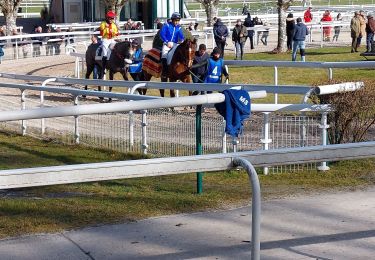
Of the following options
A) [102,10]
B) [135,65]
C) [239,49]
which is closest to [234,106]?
[135,65]

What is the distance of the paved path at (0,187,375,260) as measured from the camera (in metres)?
6.96

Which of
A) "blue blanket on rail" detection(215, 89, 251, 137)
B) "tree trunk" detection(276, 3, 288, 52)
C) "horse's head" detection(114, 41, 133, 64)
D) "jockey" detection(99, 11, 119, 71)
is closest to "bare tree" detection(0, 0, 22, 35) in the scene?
"tree trunk" detection(276, 3, 288, 52)

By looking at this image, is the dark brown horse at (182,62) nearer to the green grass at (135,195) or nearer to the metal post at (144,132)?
the metal post at (144,132)

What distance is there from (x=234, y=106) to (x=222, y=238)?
1.06 meters

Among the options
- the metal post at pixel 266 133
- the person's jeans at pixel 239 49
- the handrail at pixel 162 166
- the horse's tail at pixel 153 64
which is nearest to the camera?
the handrail at pixel 162 166

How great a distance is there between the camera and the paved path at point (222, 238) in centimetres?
696

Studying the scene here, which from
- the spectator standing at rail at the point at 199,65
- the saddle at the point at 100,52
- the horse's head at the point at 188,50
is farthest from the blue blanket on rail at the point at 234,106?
the saddle at the point at 100,52

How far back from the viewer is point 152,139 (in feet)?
40.6

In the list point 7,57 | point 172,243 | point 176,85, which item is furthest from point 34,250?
point 7,57

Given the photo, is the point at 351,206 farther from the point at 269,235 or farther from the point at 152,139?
the point at 152,139

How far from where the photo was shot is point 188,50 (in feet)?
66.3

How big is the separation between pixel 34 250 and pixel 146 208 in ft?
5.07

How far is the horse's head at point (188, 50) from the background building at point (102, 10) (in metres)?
30.2

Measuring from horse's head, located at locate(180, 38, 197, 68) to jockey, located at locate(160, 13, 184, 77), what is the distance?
81 centimetres
